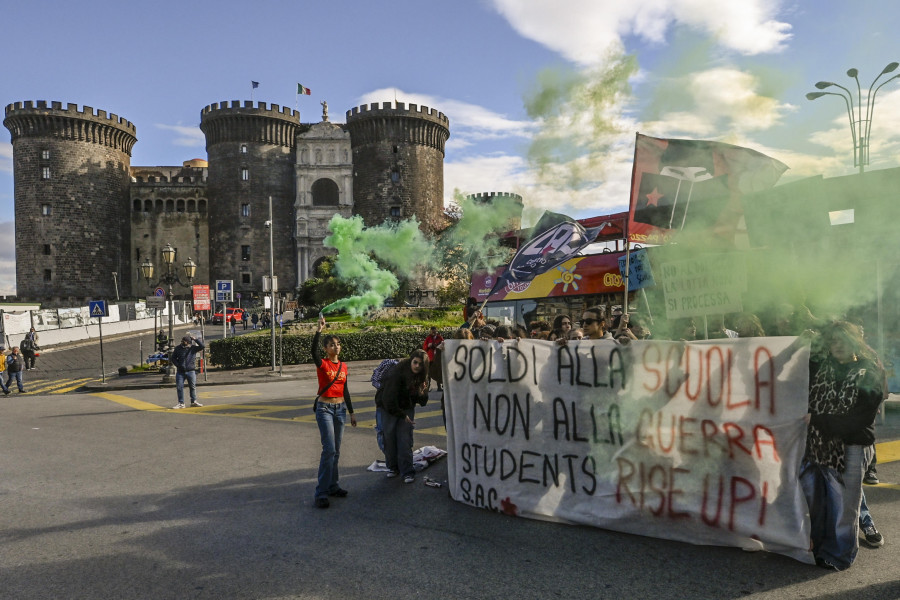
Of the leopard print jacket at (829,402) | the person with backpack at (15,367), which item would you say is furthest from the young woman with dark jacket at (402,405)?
the person with backpack at (15,367)

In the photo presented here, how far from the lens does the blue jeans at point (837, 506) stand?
15.0 feet

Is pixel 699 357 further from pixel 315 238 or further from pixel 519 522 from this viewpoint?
pixel 315 238

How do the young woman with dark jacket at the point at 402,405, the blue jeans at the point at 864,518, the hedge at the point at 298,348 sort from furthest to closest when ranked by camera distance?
1. the hedge at the point at 298,348
2. the young woman with dark jacket at the point at 402,405
3. the blue jeans at the point at 864,518

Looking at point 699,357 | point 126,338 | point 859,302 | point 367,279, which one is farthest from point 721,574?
point 126,338

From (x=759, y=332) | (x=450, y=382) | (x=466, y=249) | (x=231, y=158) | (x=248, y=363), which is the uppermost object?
(x=231, y=158)

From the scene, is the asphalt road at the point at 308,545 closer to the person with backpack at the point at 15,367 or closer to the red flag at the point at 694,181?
the red flag at the point at 694,181

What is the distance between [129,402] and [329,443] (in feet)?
37.7

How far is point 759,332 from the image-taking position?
6906 millimetres

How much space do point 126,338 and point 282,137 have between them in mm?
33878

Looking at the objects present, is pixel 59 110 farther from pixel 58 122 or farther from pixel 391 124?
pixel 391 124

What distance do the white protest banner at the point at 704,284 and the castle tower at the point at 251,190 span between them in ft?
203

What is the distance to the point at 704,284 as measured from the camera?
21.6 feet

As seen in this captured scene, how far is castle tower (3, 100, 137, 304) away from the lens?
2467 inches

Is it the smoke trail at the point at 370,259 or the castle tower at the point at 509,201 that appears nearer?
the smoke trail at the point at 370,259
